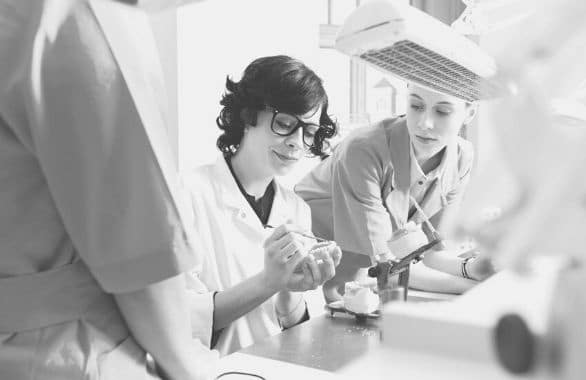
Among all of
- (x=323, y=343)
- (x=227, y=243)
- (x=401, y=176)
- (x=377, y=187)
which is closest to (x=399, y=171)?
(x=401, y=176)

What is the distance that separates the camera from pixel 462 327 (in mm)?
381

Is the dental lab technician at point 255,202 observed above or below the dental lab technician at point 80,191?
below

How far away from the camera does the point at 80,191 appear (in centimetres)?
76

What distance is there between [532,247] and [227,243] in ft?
4.98

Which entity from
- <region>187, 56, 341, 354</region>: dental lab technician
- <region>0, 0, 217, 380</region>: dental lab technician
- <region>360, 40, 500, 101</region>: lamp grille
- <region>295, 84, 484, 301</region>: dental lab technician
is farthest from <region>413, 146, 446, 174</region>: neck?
<region>0, 0, 217, 380</region>: dental lab technician

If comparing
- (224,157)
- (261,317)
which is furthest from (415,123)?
(261,317)

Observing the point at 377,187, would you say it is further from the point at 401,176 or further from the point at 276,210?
the point at 276,210

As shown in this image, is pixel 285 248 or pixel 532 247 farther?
pixel 285 248

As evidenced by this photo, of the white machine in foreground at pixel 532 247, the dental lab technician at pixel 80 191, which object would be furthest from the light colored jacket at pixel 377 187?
the white machine in foreground at pixel 532 247

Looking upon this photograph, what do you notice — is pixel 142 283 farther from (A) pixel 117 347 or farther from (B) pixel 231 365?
(B) pixel 231 365

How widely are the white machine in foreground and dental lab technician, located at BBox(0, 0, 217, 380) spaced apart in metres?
0.45

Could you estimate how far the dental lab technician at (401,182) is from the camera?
212cm

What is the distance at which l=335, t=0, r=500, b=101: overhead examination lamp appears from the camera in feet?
2.27

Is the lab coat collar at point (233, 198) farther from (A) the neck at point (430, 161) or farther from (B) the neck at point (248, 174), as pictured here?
(A) the neck at point (430, 161)
